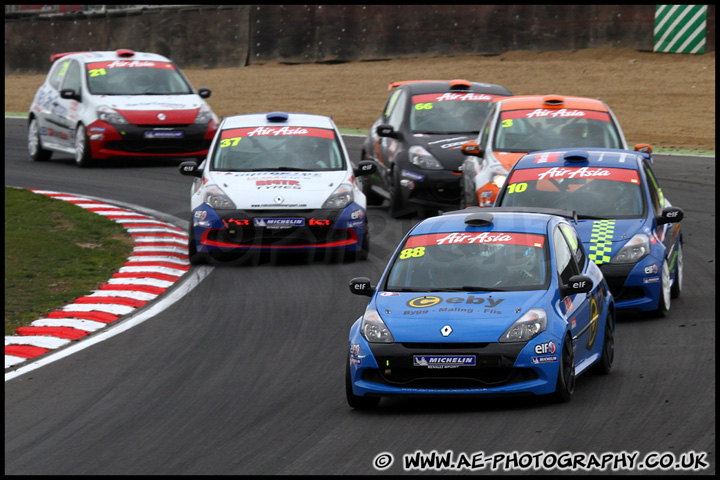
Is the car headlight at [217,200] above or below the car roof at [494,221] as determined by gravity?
below

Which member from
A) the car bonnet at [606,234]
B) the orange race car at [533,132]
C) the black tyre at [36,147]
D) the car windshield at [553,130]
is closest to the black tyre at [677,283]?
the car bonnet at [606,234]

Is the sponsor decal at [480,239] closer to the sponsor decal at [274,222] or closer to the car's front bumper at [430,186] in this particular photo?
the sponsor decal at [274,222]

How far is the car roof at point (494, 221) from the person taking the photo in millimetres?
10227

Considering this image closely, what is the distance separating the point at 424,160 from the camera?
1773 centimetres

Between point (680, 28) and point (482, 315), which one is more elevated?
point (680, 28)

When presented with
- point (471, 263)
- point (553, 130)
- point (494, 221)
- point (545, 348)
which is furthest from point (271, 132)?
point (545, 348)

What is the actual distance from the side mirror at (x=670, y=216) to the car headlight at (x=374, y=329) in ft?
13.9

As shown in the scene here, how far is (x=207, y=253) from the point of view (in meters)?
15.2

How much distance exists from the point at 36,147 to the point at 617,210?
46.9 feet

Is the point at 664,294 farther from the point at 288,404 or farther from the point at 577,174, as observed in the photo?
the point at 288,404

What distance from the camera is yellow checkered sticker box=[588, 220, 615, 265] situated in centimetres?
1234

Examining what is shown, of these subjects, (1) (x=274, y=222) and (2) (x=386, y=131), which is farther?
(2) (x=386, y=131)

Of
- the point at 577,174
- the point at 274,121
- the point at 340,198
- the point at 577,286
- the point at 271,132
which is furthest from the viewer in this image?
the point at 274,121

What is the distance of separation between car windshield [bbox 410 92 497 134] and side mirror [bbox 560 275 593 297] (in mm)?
9044
